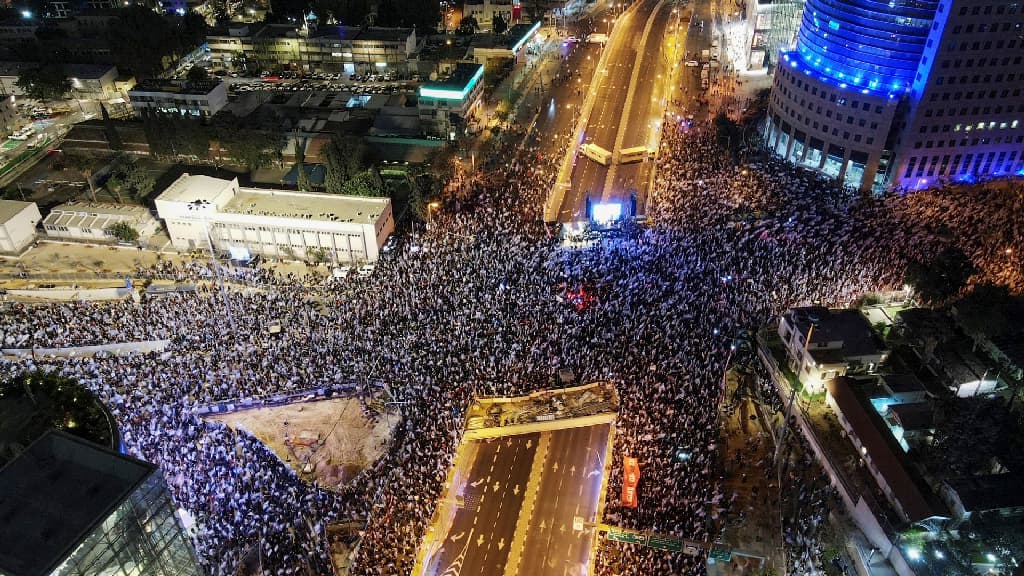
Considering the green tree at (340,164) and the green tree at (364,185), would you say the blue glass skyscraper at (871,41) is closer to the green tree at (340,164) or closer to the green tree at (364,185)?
the green tree at (364,185)

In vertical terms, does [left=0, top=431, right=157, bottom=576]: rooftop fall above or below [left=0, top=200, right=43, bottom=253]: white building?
above

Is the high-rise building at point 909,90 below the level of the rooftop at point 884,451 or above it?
above

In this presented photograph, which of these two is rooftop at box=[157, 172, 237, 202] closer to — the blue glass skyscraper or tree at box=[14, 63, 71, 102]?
tree at box=[14, 63, 71, 102]

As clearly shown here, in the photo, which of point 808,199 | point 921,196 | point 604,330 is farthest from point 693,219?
point 921,196

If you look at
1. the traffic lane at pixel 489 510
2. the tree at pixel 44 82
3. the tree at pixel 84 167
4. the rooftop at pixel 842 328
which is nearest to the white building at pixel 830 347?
the rooftop at pixel 842 328

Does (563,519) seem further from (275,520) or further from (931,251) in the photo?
(931,251)

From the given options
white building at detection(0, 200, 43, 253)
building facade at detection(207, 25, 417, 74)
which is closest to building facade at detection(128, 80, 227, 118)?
building facade at detection(207, 25, 417, 74)
